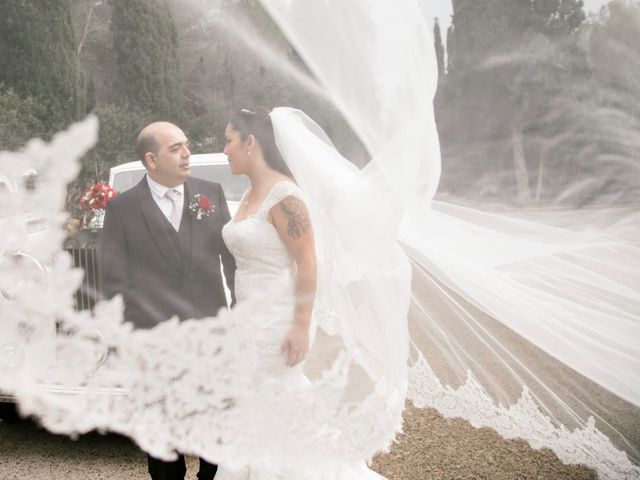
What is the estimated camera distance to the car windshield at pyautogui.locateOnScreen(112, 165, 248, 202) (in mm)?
2016

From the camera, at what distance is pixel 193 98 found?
1596 millimetres

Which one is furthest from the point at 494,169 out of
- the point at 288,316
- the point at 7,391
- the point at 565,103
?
the point at 7,391

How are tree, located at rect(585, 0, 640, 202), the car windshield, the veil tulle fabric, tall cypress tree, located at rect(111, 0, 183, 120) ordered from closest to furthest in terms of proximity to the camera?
tall cypress tree, located at rect(111, 0, 183, 120)
tree, located at rect(585, 0, 640, 202)
the veil tulle fabric
the car windshield

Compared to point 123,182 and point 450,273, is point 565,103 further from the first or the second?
point 123,182

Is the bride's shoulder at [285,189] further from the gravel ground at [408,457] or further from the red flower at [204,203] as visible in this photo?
the gravel ground at [408,457]

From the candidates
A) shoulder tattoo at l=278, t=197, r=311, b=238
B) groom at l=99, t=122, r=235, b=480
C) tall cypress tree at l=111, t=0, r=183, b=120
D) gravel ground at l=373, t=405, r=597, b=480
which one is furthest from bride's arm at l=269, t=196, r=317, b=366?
gravel ground at l=373, t=405, r=597, b=480

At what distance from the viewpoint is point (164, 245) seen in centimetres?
191

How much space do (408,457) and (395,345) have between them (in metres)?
1.09

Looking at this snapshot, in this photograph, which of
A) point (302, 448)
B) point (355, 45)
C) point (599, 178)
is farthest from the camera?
point (302, 448)

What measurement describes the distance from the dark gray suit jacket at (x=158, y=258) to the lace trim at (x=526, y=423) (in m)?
0.74

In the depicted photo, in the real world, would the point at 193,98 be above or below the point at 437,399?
above

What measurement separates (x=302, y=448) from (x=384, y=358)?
412 mm

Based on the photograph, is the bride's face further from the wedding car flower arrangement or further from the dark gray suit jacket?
the wedding car flower arrangement

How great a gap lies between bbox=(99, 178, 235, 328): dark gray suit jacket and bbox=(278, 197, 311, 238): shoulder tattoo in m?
0.32
